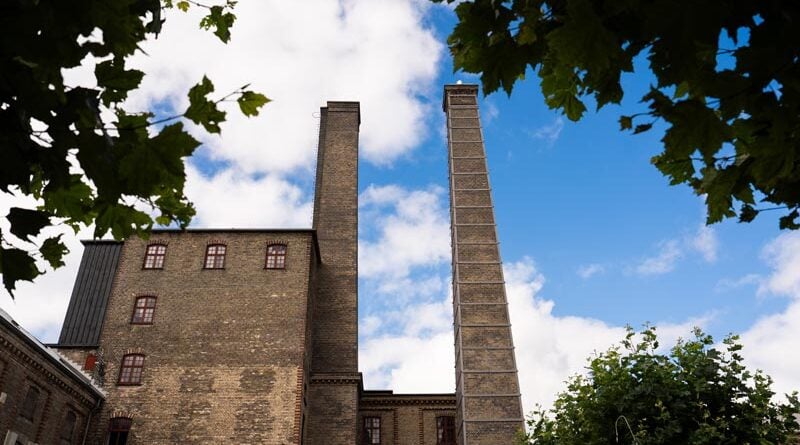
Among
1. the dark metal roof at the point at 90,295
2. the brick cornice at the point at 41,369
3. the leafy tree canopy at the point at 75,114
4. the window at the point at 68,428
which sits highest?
the dark metal roof at the point at 90,295

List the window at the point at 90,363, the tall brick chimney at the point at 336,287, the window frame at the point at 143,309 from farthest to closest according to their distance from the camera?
1. the tall brick chimney at the point at 336,287
2. the window frame at the point at 143,309
3. the window at the point at 90,363

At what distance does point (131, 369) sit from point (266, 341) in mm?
5290

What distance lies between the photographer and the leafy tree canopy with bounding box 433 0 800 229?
94.6 inches

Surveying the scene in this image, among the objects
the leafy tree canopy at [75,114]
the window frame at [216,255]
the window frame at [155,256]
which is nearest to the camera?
the leafy tree canopy at [75,114]

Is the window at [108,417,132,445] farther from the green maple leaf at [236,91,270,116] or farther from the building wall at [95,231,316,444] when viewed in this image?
the green maple leaf at [236,91,270,116]

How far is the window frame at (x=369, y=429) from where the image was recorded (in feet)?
98.6

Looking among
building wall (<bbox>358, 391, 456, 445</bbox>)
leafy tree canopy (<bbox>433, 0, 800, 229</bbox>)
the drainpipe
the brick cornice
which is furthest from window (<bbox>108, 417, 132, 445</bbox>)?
leafy tree canopy (<bbox>433, 0, 800, 229</bbox>)

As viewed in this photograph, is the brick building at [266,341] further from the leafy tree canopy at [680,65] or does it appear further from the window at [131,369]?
the leafy tree canopy at [680,65]

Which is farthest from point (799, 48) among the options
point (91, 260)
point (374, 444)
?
point (91, 260)

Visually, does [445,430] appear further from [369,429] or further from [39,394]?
[39,394]

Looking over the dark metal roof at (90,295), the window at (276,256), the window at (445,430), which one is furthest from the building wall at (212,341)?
the window at (445,430)

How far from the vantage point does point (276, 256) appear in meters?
27.4

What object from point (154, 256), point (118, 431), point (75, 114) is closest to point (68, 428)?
point (118, 431)

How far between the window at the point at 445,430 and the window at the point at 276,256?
1140 centimetres
